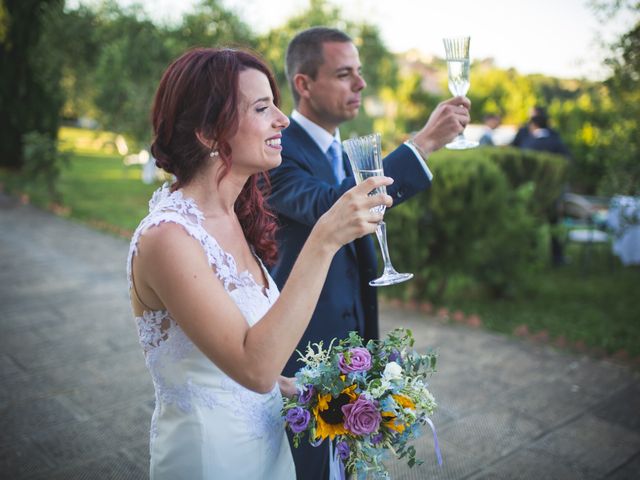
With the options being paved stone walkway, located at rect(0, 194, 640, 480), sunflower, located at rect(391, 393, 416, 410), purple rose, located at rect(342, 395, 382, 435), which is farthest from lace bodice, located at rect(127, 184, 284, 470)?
paved stone walkway, located at rect(0, 194, 640, 480)

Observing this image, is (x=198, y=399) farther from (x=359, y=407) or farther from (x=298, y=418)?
(x=359, y=407)

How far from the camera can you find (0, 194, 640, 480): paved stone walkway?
3643 mm

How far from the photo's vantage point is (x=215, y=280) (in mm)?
1522

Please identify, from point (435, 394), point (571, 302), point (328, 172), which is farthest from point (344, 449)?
point (571, 302)

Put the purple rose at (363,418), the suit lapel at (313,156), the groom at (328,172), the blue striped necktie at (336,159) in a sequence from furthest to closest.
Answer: the blue striped necktie at (336,159), the suit lapel at (313,156), the groom at (328,172), the purple rose at (363,418)

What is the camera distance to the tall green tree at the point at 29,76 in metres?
15.8

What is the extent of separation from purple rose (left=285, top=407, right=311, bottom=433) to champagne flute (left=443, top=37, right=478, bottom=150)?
1.14 metres

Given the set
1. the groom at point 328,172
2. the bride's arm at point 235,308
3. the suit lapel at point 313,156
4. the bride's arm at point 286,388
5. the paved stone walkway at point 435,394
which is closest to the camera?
the bride's arm at point 235,308

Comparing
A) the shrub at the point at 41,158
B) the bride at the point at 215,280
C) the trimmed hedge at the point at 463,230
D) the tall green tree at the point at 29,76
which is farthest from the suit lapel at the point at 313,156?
the tall green tree at the point at 29,76

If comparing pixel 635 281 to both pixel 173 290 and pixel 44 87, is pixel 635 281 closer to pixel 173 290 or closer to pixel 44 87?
pixel 173 290

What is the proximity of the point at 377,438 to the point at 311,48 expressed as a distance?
1.90 metres

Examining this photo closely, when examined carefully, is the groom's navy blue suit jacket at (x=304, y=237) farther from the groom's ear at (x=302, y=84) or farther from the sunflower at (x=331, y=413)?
the sunflower at (x=331, y=413)

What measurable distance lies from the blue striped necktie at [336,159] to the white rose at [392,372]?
3.96ft

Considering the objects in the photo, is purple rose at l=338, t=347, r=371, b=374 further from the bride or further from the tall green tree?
the tall green tree
